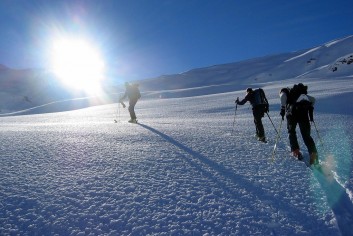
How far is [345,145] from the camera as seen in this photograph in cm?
786

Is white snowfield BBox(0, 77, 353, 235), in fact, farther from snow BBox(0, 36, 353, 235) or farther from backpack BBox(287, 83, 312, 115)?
backpack BBox(287, 83, 312, 115)

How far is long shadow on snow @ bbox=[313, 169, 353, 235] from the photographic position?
12.6 feet

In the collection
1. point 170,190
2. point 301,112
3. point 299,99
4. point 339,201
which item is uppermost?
point 299,99

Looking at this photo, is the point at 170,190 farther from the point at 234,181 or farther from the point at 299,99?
the point at 299,99

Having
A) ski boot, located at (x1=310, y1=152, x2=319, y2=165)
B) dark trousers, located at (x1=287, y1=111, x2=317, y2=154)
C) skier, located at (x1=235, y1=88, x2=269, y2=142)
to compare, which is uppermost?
skier, located at (x1=235, y1=88, x2=269, y2=142)

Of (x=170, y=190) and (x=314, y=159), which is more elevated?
(x=170, y=190)

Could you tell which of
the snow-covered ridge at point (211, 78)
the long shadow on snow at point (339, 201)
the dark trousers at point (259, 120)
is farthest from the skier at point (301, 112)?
the snow-covered ridge at point (211, 78)

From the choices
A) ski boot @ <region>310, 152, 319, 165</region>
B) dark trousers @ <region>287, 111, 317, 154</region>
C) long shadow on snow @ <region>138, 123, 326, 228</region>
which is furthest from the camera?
dark trousers @ <region>287, 111, 317, 154</region>

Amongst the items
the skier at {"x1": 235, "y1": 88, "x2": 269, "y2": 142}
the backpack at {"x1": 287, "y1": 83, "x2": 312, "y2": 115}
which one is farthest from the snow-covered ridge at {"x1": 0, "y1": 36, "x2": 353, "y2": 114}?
the backpack at {"x1": 287, "y1": 83, "x2": 312, "y2": 115}

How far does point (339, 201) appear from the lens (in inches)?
177

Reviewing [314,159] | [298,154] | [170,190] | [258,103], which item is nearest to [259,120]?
[258,103]

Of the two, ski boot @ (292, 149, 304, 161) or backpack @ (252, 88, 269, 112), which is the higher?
backpack @ (252, 88, 269, 112)

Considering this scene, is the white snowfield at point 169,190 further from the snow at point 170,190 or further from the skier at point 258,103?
the skier at point 258,103

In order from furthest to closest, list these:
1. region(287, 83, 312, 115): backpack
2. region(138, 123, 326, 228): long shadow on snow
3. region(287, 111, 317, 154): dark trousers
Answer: region(287, 83, 312, 115): backpack < region(287, 111, 317, 154): dark trousers < region(138, 123, 326, 228): long shadow on snow
